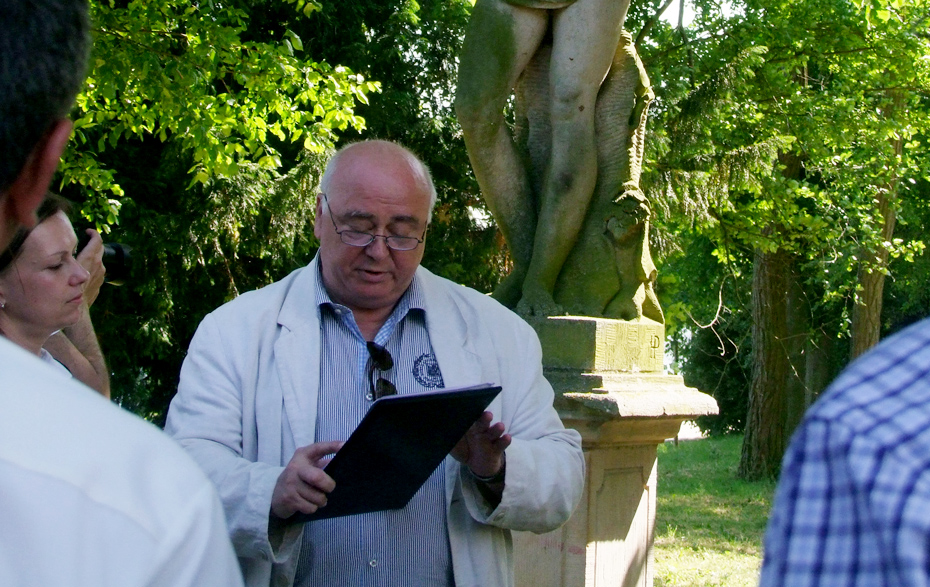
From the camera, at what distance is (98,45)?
23.2ft

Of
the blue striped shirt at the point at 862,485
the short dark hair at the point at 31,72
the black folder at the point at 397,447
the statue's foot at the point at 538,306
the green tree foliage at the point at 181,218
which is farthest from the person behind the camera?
the green tree foliage at the point at 181,218

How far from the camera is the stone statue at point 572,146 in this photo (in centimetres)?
434

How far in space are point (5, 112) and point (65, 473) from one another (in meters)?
0.28

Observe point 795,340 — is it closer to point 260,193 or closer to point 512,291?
point 260,193

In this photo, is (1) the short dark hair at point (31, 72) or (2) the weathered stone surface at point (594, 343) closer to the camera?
(1) the short dark hair at point (31, 72)

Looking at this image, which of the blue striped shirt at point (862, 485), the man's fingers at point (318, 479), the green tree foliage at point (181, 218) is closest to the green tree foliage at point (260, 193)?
the green tree foliage at point (181, 218)

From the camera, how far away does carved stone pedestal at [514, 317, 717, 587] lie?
4.06m

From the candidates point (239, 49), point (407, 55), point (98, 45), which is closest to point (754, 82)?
point (407, 55)

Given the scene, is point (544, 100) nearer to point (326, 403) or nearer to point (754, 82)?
point (326, 403)

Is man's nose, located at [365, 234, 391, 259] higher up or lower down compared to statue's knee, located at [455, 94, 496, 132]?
lower down

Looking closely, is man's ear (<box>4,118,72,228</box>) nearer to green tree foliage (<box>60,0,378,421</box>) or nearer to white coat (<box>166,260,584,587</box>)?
white coat (<box>166,260,584,587</box>)

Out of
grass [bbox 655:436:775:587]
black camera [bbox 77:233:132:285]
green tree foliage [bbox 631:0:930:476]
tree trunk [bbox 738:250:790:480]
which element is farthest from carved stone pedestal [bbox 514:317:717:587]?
tree trunk [bbox 738:250:790:480]

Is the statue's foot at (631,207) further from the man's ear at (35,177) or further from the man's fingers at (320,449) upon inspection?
the man's ear at (35,177)

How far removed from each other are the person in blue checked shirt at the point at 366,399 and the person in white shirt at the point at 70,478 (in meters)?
1.39
